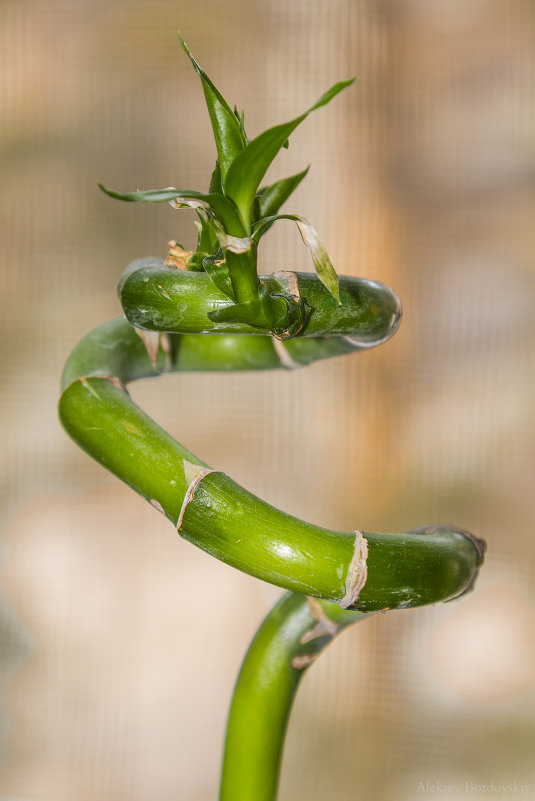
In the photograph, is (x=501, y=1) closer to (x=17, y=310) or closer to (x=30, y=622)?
(x=17, y=310)

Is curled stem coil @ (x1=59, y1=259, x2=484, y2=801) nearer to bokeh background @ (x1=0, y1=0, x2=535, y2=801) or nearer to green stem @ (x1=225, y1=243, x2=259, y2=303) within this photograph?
green stem @ (x1=225, y1=243, x2=259, y2=303)

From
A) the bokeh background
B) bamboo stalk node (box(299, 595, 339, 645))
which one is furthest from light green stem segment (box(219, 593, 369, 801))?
the bokeh background

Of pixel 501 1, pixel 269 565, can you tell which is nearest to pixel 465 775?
pixel 269 565

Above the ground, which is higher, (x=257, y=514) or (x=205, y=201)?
(x=205, y=201)

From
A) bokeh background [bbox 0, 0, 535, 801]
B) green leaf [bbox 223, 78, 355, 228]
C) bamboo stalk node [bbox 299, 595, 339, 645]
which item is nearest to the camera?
green leaf [bbox 223, 78, 355, 228]

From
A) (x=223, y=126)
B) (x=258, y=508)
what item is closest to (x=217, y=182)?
(x=223, y=126)

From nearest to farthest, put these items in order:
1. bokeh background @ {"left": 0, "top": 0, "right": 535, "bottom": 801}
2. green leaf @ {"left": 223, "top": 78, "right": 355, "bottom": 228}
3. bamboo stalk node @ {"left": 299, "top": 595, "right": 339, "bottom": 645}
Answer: green leaf @ {"left": 223, "top": 78, "right": 355, "bottom": 228} → bamboo stalk node @ {"left": 299, "top": 595, "right": 339, "bottom": 645} → bokeh background @ {"left": 0, "top": 0, "right": 535, "bottom": 801}

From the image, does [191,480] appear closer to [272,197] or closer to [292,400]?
[272,197]

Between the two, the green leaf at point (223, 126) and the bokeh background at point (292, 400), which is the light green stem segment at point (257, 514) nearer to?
the green leaf at point (223, 126)
